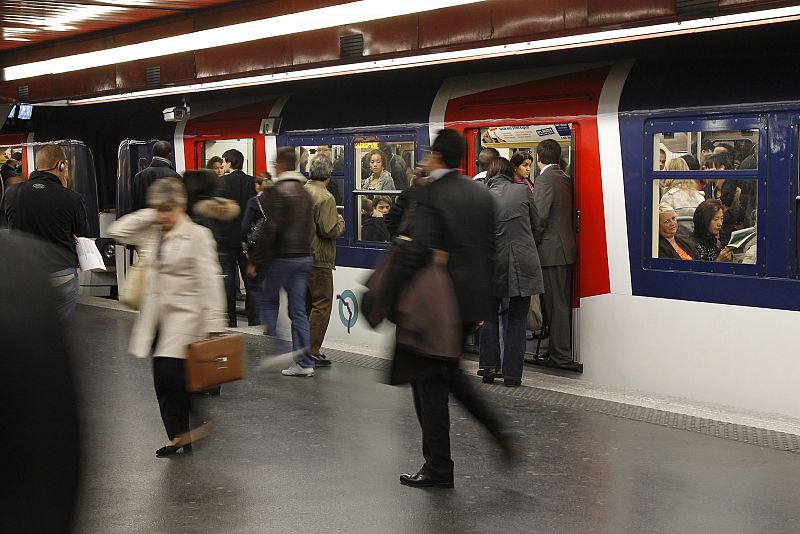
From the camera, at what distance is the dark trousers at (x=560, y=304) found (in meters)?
8.52

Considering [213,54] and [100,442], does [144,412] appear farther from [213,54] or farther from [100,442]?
[213,54]

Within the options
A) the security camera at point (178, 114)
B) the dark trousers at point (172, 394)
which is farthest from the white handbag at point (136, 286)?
the security camera at point (178, 114)

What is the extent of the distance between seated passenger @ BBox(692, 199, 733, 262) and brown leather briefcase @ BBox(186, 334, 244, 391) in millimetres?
3407

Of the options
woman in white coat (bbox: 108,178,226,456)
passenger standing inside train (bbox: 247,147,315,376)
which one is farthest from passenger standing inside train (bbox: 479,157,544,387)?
woman in white coat (bbox: 108,178,226,456)

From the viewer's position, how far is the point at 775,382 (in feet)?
23.5

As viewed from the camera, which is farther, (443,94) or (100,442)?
(443,94)

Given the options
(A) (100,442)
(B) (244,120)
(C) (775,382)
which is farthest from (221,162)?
(C) (775,382)

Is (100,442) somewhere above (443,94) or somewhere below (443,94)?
below

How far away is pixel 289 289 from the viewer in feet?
27.3

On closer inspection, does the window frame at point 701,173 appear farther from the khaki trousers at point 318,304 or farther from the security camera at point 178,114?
the security camera at point 178,114

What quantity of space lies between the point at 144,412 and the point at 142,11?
10.8 ft

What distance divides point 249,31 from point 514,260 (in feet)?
8.48

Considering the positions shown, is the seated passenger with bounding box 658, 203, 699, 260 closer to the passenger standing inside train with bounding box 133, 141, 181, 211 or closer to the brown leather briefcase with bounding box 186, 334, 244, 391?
the brown leather briefcase with bounding box 186, 334, 244, 391

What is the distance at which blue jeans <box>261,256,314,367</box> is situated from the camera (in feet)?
27.0
